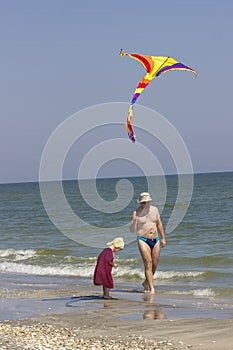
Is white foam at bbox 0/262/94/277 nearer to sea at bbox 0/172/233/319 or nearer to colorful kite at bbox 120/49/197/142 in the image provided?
sea at bbox 0/172/233/319

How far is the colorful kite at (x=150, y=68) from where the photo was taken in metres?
11.7

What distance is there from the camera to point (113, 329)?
25.9 feet

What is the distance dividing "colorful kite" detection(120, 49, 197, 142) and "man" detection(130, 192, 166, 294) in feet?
4.38

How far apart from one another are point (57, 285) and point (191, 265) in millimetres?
4076

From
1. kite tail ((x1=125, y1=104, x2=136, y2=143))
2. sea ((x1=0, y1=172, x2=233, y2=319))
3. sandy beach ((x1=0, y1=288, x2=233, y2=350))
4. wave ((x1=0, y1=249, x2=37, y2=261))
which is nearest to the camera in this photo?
sandy beach ((x1=0, y1=288, x2=233, y2=350))

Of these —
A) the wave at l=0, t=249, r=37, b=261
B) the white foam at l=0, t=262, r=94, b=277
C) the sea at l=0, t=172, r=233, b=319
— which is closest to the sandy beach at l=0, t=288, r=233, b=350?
the sea at l=0, t=172, r=233, b=319

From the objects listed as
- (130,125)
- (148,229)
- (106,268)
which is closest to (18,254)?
(130,125)

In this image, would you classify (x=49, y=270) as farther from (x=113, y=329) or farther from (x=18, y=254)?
(x=113, y=329)

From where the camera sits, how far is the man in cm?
1082

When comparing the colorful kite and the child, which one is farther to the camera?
the colorful kite

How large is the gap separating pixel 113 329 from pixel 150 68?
545 cm

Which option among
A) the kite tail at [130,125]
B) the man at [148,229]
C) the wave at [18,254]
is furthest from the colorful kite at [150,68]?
the wave at [18,254]

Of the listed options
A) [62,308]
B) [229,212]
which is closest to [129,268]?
[62,308]

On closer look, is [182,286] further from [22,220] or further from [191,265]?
[22,220]
